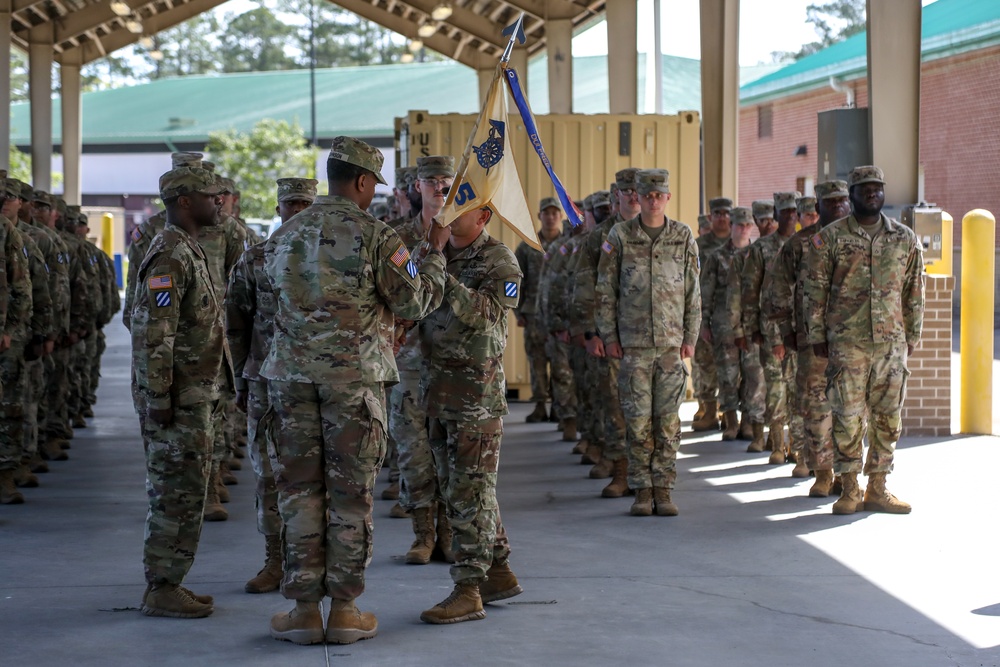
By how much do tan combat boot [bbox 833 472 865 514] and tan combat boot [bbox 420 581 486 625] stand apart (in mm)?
3245

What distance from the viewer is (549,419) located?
Answer: 13.2 meters

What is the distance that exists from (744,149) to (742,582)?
101 ft

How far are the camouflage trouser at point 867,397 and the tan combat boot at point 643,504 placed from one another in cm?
120

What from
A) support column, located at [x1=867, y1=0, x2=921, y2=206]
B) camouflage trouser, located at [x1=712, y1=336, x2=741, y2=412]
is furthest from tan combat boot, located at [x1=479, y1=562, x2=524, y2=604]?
support column, located at [x1=867, y1=0, x2=921, y2=206]

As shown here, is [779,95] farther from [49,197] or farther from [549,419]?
[49,197]

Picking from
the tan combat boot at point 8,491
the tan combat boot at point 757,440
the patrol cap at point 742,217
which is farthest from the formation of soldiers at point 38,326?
the tan combat boot at point 757,440

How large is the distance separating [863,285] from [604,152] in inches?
240

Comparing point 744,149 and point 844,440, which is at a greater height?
point 744,149

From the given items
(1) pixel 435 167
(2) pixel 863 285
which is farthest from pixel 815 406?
(1) pixel 435 167

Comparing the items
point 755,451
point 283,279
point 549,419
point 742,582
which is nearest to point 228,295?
point 283,279

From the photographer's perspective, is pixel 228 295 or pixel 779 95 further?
pixel 779 95

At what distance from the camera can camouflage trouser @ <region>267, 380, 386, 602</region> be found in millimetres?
5219

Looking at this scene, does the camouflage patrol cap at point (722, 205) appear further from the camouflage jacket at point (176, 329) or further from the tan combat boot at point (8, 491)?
the camouflage jacket at point (176, 329)

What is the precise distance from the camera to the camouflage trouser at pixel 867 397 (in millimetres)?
8164
